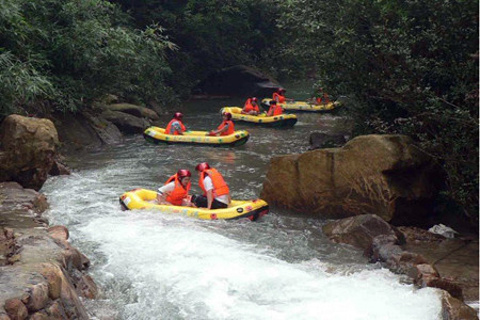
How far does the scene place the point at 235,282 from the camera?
297 inches

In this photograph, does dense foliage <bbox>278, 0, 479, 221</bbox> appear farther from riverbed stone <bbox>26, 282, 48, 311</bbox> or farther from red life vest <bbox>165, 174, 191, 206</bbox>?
riverbed stone <bbox>26, 282, 48, 311</bbox>

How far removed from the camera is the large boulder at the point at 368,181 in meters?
9.71

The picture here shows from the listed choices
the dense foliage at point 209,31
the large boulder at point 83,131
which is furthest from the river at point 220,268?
the dense foliage at point 209,31

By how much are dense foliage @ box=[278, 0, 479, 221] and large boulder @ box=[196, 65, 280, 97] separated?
17051mm

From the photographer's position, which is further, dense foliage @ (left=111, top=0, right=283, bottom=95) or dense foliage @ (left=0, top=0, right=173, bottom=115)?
dense foliage @ (left=111, top=0, right=283, bottom=95)

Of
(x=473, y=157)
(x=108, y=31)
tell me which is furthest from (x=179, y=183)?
(x=108, y=31)

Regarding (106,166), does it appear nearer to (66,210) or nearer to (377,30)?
(66,210)

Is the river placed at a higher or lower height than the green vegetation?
lower

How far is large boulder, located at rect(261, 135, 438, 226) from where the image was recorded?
382 inches

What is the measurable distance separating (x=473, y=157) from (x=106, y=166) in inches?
347

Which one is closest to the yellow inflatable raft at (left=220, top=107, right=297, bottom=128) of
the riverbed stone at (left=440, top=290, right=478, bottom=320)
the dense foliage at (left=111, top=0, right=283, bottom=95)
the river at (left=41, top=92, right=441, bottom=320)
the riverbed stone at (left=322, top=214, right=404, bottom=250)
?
the dense foliage at (left=111, top=0, right=283, bottom=95)

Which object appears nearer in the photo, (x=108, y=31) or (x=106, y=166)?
(x=106, y=166)

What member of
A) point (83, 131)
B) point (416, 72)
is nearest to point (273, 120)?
point (83, 131)

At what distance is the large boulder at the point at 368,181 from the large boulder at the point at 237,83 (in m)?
19.7
